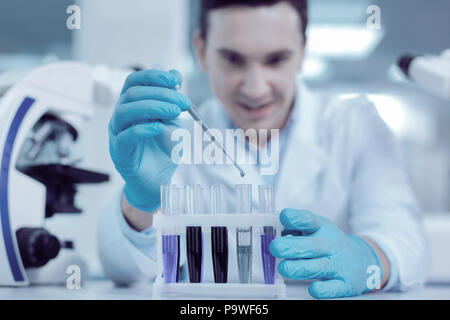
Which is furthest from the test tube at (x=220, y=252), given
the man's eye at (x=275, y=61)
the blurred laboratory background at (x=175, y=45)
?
the man's eye at (x=275, y=61)

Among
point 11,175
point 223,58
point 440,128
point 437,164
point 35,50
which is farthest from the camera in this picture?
point 440,128

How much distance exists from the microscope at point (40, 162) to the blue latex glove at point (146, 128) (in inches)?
8.9

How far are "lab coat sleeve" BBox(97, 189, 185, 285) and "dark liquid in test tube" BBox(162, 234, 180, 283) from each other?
185mm

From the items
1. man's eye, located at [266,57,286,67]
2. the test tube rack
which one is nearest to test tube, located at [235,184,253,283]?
the test tube rack

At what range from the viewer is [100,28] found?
1494 millimetres

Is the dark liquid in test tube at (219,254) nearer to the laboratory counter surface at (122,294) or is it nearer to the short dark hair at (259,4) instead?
the laboratory counter surface at (122,294)

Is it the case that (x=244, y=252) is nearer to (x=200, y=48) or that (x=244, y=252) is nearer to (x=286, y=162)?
(x=286, y=162)

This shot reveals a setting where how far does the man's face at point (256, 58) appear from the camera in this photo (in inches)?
36.7

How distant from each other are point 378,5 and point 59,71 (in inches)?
26.2

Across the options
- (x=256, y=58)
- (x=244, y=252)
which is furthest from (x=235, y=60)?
(x=244, y=252)

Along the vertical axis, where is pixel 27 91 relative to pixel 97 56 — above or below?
below

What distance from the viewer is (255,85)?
931mm

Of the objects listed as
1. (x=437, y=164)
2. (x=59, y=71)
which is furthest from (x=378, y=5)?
(x=437, y=164)
